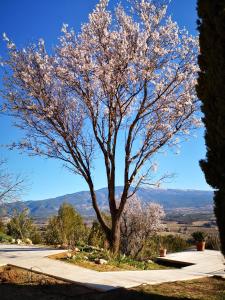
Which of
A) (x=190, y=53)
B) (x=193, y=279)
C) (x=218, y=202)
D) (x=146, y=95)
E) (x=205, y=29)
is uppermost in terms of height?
(x=190, y=53)

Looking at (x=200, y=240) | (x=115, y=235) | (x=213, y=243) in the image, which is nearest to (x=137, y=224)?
(x=213, y=243)

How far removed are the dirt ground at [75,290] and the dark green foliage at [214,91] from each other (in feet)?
4.68

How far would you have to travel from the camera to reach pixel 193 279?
9.54 m

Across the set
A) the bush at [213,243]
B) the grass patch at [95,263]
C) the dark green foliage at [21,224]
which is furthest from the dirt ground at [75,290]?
the dark green foliage at [21,224]

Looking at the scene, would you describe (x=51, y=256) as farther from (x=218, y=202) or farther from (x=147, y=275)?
(x=218, y=202)

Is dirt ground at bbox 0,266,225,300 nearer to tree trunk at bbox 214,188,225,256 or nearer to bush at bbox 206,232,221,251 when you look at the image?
tree trunk at bbox 214,188,225,256

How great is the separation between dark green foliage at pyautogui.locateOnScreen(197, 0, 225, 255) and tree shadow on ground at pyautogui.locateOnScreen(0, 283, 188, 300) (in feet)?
5.73

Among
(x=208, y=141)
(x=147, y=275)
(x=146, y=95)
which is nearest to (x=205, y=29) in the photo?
(x=208, y=141)

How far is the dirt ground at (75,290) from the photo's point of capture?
689cm

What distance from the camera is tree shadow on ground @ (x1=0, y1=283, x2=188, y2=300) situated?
269 inches

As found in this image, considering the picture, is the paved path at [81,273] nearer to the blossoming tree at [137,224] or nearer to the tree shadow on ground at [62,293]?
the tree shadow on ground at [62,293]

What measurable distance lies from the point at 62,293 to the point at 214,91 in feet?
14.2

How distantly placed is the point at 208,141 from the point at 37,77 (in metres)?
8.11

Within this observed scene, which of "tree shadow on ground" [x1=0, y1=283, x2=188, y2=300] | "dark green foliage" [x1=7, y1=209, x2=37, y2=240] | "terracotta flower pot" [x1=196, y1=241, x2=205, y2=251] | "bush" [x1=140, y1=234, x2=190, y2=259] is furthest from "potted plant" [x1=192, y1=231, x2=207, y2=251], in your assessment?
"tree shadow on ground" [x1=0, y1=283, x2=188, y2=300]
